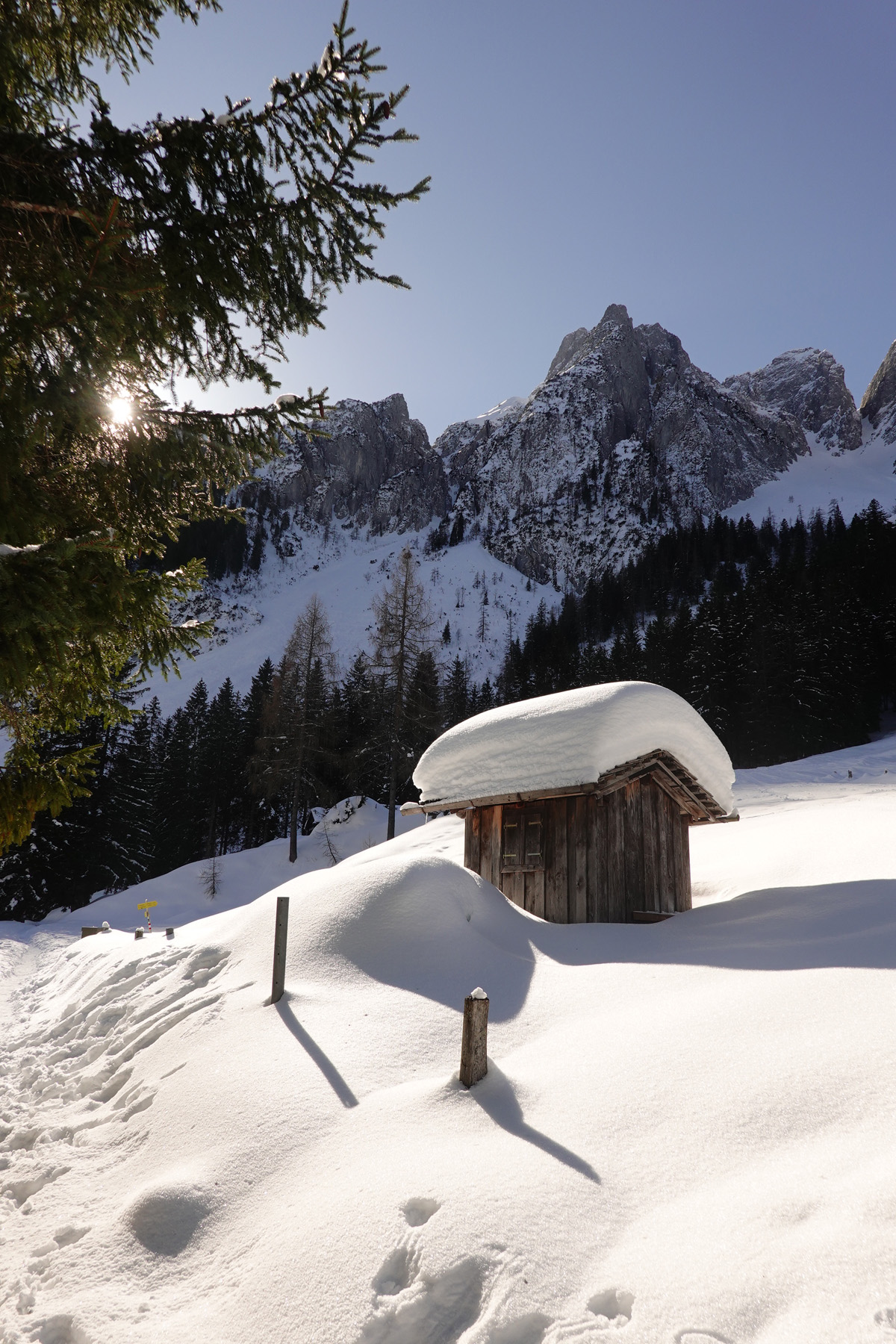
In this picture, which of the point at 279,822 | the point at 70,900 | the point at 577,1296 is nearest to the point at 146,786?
the point at 70,900

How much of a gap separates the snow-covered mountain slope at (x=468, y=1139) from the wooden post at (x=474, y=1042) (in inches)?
4.4

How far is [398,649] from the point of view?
2916 centimetres

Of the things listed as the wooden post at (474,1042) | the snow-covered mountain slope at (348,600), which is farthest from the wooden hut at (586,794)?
the snow-covered mountain slope at (348,600)

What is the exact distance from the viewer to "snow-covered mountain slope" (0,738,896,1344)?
2.97 meters

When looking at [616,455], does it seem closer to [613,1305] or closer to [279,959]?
[279,959]

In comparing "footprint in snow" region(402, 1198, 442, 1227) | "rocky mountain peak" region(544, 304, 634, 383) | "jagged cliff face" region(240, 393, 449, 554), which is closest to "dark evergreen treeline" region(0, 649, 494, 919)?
"footprint in snow" region(402, 1198, 442, 1227)

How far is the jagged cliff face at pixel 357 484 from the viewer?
400 ft

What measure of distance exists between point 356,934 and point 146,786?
3238 centimetres

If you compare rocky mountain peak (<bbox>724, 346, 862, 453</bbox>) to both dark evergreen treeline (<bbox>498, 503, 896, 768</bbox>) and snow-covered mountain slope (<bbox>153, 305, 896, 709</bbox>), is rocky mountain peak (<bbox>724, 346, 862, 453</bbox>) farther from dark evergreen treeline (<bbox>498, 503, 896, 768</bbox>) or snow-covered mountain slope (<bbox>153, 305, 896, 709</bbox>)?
dark evergreen treeline (<bbox>498, 503, 896, 768</bbox>)

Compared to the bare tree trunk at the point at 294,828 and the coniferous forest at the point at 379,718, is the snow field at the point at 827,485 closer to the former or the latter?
the coniferous forest at the point at 379,718

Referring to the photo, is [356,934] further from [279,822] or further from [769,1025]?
[279,822]

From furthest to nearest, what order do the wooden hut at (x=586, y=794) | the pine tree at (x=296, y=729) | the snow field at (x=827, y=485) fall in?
the snow field at (x=827, y=485), the pine tree at (x=296, y=729), the wooden hut at (x=586, y=794)

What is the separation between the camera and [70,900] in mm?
32344

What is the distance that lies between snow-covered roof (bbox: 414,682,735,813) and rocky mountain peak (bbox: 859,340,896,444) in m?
151
